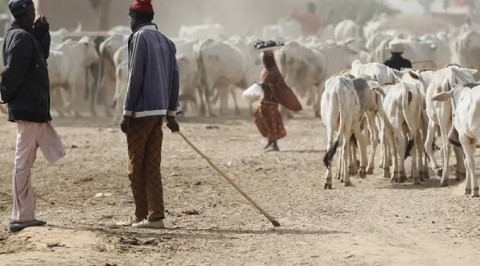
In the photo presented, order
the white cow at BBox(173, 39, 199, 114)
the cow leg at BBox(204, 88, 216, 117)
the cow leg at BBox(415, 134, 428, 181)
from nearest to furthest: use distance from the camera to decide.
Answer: the cow leg at BBox(415, 134, 428, 181)
the white cow at BBox(173, 39, 199, 114)
the cow leg at BBox(204, 88, 216, 117)

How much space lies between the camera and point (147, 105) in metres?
10.9

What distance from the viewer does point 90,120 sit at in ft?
89.3

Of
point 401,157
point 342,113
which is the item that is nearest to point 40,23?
point 342,113

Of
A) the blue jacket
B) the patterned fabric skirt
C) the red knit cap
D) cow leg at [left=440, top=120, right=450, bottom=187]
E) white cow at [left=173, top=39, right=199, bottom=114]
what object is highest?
the red knit cap

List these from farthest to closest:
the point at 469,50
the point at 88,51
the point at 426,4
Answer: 1. the point at 426,4
2. the point at 469,50
3. the point at 88,51

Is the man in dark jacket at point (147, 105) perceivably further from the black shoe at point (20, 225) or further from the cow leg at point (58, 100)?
the cow leg at point (58, 100)

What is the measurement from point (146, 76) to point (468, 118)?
379cm

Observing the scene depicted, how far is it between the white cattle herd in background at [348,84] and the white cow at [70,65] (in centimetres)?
3

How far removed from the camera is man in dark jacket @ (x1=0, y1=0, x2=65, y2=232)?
1082 cm

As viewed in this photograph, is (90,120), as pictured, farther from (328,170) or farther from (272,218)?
(272,218)

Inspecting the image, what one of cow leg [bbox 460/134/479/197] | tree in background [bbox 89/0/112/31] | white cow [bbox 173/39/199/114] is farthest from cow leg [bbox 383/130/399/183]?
tree in background [bbox 89/0/112/31]

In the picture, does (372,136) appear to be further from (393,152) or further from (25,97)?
(25,97)

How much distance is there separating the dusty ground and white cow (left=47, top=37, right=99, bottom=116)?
812 centimetres

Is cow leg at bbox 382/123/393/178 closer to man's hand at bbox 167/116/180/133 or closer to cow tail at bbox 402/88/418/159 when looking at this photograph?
cow tail at bbox 402/88/418/159
